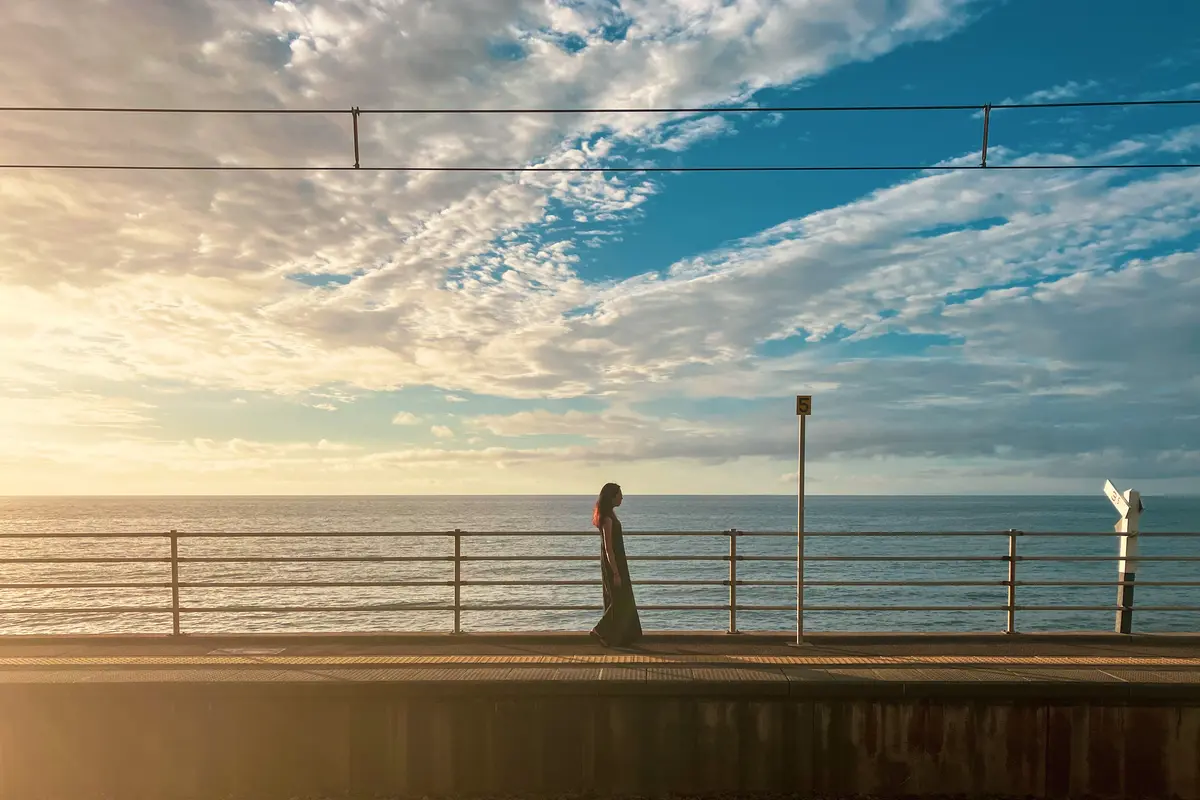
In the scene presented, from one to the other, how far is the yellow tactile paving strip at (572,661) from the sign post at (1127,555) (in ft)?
5.10

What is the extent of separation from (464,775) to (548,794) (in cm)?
69

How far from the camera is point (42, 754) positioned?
724 cm

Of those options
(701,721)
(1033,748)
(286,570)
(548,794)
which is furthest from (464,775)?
(286,570)

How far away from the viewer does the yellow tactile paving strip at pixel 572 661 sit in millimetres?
7980

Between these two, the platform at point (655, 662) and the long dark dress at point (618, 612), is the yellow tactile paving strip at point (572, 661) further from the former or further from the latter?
the long dark dress at point (618, 612)

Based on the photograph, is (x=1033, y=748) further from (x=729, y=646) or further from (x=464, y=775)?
(x=464, y=775)

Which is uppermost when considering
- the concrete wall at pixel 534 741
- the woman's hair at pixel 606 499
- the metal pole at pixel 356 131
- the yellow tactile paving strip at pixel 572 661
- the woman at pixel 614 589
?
the metal pole at pixel 356 131

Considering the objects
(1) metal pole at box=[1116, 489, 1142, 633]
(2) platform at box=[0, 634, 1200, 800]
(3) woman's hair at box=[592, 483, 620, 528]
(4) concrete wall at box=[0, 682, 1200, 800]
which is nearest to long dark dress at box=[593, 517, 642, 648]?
(3) woman's hair at box=[592, 483, 620, 528]

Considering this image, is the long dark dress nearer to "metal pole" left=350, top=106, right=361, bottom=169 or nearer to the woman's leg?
→ the woman's leg

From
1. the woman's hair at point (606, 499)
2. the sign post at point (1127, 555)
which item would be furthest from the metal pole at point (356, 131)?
the sign post at point (1127, 555)

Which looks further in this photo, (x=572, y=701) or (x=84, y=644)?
(x=84, y=644)

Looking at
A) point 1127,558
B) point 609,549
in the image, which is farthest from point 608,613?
point 1127,558

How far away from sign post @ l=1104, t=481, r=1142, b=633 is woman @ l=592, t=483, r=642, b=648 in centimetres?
533

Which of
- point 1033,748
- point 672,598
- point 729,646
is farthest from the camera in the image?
point 672,598
